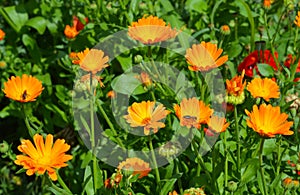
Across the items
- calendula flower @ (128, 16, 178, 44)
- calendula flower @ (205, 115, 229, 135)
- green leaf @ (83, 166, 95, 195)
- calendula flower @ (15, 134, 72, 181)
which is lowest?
green leaf @ (83, 166, 95, 195)

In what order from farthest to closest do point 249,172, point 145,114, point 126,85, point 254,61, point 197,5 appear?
point 197,5, point 254,61, point 126,85, point 249,172, point 145,114

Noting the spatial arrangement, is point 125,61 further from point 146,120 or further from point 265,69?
point 146,120

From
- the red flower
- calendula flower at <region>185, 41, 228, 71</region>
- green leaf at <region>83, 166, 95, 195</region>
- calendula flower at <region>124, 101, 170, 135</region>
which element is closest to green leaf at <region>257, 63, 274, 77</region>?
the red flower

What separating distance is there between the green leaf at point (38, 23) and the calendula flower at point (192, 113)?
1173mm

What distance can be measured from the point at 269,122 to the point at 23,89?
74cm

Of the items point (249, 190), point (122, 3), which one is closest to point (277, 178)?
point (249, 190)

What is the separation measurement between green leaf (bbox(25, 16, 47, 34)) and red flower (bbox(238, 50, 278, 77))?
3.05ft

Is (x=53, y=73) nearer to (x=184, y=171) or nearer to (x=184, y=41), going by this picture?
(x=184, y=41)

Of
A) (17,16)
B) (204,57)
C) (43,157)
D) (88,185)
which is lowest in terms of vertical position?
(88,185)

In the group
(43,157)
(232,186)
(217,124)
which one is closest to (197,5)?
(217,124)

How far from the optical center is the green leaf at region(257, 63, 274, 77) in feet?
6.86

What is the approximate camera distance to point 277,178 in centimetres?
175

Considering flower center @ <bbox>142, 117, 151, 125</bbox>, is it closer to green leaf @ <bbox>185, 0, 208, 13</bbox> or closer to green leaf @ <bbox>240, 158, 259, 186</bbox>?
green leaf @ <bbox>240, 158, 259, 186</bbox>

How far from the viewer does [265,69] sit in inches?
83.0
